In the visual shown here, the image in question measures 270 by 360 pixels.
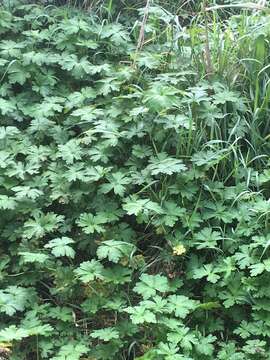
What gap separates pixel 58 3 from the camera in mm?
4676

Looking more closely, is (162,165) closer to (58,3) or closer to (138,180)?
(138,180)

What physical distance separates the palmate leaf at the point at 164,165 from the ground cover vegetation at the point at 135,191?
0.03ft

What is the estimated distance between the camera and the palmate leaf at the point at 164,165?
317cm

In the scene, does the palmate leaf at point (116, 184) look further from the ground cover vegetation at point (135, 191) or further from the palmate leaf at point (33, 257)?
the palmate leaf at point (33, 257)

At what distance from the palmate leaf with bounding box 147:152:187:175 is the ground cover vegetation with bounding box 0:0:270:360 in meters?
0.01

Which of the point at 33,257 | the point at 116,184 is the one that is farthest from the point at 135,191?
the point at 33,257

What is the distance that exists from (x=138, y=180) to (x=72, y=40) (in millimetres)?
1322

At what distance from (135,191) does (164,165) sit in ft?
0.83

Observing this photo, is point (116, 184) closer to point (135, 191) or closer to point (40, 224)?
point (135, 191)

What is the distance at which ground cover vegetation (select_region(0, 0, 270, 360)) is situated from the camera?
285 cm

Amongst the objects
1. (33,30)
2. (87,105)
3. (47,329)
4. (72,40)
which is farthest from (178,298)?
(33,30)

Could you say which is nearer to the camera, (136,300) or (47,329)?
(47,329)

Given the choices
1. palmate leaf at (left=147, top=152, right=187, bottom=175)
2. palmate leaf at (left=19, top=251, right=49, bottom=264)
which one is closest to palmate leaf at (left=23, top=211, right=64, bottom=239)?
palmate leaf at (left=19, top=251, right=49, bottom=264)

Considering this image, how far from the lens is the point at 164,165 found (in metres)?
3.21
